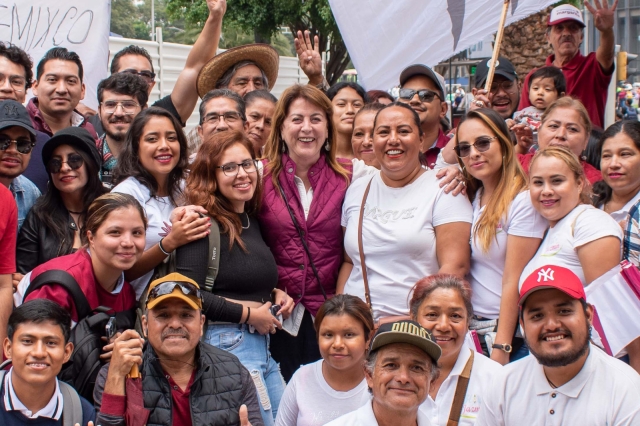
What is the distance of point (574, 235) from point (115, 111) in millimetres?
3353

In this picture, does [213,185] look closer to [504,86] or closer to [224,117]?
[224,117]

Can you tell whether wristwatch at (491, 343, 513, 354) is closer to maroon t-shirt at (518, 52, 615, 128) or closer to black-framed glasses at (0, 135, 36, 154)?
black-framed glasses at (0, 135, 36, 154)

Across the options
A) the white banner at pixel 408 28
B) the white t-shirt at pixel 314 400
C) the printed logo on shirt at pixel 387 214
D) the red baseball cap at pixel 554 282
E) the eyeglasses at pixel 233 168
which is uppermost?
the white banner at pixel 408 28

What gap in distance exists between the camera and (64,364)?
4512mm

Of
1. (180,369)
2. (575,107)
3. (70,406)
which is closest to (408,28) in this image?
(575,107)

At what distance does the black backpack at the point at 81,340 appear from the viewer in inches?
174

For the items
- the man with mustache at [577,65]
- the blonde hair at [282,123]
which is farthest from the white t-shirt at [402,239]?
the man with mustache at [577,65]

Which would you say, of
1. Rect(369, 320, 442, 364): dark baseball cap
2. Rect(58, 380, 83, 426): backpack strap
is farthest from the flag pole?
Rect(58, 380, 83, 426): backpack strap

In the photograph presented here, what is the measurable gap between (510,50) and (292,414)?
45.5 ft

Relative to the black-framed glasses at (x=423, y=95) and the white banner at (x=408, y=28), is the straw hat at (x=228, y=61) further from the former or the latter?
the black-framed glasses at (x=423, y=95)

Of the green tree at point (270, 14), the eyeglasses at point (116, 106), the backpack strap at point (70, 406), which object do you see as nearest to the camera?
the backpack strap at point (70, 406)

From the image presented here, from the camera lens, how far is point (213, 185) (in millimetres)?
5055

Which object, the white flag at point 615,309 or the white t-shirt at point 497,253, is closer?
the white flag at point 615,309

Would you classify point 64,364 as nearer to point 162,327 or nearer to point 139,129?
point 162,327
